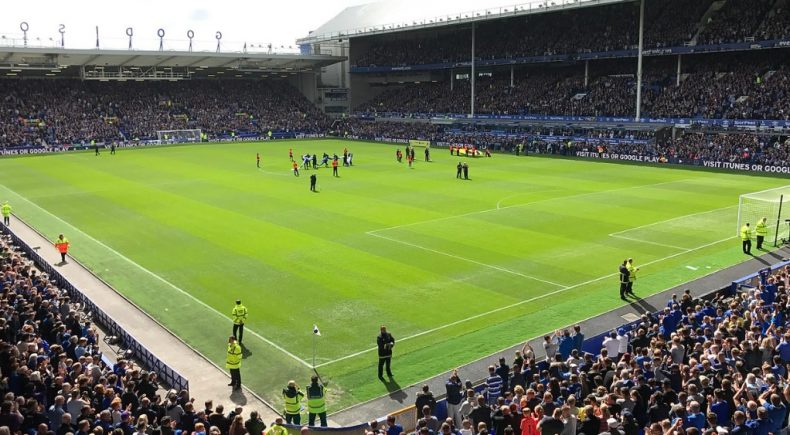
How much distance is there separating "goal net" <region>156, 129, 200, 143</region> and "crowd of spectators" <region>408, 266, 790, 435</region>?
245 ft

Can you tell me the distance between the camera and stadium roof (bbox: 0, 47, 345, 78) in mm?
77750

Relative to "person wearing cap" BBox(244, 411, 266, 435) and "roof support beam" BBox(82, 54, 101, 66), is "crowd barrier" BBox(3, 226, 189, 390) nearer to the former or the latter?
"person wearing cap" BBox(244, 411, 266, 435)

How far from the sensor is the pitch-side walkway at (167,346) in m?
15.6

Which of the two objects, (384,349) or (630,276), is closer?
(384,349)

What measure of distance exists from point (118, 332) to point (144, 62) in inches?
2947

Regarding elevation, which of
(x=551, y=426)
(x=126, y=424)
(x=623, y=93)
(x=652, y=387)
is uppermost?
(x=623, y=93)

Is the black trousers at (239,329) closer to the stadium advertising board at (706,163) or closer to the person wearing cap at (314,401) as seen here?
the person wearing cap at (314,401)

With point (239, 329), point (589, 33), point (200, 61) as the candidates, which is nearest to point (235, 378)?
point (239, 329)

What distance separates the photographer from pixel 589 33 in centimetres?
7925

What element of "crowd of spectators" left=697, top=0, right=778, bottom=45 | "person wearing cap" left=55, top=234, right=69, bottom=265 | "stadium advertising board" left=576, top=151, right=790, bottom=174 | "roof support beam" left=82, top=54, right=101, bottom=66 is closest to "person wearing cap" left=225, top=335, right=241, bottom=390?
"person wearing cap" left=55, top=234, right=69, bottom=265

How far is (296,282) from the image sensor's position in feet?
79.3

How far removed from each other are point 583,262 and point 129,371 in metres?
18.2

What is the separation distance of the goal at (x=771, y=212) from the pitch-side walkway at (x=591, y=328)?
227cm

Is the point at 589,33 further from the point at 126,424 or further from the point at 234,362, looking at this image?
the point at 126,424
